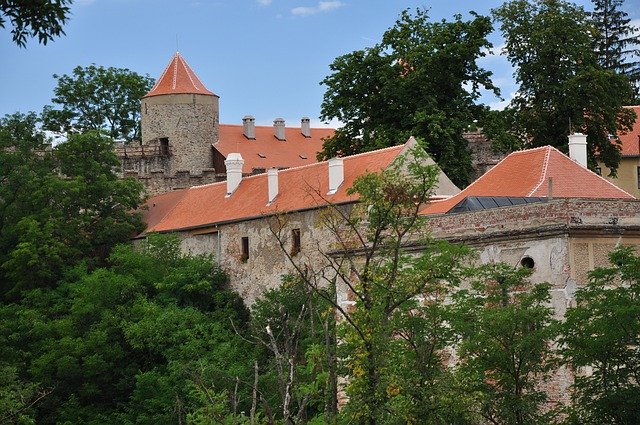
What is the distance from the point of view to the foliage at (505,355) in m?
25.6

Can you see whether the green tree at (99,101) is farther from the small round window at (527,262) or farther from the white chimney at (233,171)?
the small round window at (527,262)

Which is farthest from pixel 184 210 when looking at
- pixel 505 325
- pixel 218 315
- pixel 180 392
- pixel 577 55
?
pixel 505 325

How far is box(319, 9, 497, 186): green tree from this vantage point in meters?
45.0

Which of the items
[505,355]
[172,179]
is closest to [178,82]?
[172,179]

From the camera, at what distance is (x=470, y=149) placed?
4919 centimetres

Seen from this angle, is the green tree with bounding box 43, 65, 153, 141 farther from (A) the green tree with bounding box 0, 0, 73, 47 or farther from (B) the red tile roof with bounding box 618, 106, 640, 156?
(A) the green tree with bounding box 0, 0, 73, 47

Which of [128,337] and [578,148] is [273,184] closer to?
[128,337]

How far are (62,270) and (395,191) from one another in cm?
2338

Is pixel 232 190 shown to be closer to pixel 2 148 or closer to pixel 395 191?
pixel 2 148

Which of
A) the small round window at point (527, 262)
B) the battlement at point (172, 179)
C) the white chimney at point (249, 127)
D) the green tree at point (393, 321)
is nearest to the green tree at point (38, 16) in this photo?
the green tree at point (393, 321)

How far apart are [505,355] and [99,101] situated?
42.4m

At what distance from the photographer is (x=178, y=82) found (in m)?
56.8

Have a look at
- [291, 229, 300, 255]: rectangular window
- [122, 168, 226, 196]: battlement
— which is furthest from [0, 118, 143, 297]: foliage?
[291, 229, 300, 255]: rectangular window

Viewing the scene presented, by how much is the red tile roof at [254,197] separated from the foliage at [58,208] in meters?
1.26
